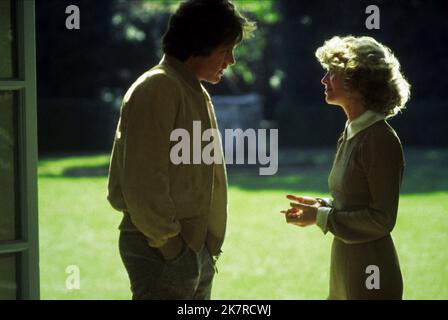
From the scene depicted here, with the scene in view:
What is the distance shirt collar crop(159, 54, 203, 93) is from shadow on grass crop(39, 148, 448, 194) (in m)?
10.4

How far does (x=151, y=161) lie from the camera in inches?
108

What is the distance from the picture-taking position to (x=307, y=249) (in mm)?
8648

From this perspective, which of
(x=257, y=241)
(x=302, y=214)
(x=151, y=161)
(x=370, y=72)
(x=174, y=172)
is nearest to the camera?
(x=151, y=161)

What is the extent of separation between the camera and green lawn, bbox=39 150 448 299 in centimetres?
650

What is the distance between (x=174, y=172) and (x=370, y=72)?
0.83 meters

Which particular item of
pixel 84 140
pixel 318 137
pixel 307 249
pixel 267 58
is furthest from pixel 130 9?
pixel 307 249

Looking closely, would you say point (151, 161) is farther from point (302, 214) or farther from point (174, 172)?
point (302, 214)

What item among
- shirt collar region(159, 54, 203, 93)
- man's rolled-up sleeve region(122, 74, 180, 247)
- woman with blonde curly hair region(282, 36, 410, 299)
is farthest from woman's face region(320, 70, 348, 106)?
man's rolled-up sleeve region(122, 74, 180, 247)

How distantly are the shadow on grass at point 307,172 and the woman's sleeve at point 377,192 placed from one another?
33.6ft

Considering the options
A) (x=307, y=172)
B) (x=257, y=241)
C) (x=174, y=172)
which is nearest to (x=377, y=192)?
(x=174, y=172)

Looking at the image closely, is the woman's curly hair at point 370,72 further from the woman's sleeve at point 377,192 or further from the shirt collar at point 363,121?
the woman's sleeve at point 377,192

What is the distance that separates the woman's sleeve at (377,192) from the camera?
2879mm

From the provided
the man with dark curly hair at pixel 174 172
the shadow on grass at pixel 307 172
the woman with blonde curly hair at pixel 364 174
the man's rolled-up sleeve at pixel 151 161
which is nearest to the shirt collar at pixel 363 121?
the woman with blonde curly hair at pixel 364 174

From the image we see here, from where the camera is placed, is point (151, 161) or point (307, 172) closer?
point (151, 161)
